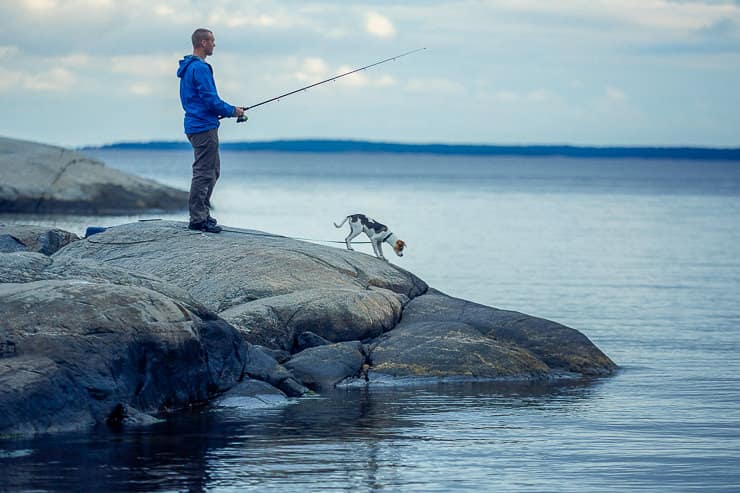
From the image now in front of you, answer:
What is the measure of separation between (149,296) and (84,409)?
1326 mm

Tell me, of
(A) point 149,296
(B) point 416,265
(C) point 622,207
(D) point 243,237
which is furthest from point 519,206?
(A) point 149,296

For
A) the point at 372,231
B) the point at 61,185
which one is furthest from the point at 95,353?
the point at 61,185

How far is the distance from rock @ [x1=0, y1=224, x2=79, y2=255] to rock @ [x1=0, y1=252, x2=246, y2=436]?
3.86 m

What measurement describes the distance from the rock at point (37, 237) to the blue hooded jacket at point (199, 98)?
299cm

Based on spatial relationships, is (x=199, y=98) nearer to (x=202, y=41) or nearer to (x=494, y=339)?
(x=202, y=41)

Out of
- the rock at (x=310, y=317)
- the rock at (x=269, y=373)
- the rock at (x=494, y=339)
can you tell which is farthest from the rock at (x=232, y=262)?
the rock at (x=269, y=373)

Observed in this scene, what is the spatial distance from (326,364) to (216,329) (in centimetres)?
148

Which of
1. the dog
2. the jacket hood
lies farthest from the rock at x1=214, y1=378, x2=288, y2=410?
the dog

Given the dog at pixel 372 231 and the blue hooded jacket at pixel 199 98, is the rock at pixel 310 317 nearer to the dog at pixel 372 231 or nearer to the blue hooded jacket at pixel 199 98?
the blue hooded jacket at pixel 199 98

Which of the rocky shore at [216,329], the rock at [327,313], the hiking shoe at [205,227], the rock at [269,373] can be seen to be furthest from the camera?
the hiking shoe at [205,227]

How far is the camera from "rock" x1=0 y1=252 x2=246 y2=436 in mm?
10648

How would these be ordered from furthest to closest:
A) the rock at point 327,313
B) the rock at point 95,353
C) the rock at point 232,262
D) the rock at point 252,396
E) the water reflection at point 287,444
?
the rock at point 232,262 < the rock at point 327,313 < the rock at point 252,396 < the rock at point 95,353 < the water reflection at point 287,444

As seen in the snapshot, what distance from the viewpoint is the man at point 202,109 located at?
14328 millimetres

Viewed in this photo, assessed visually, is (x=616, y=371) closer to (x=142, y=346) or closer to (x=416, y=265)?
(x=142, y=346)
